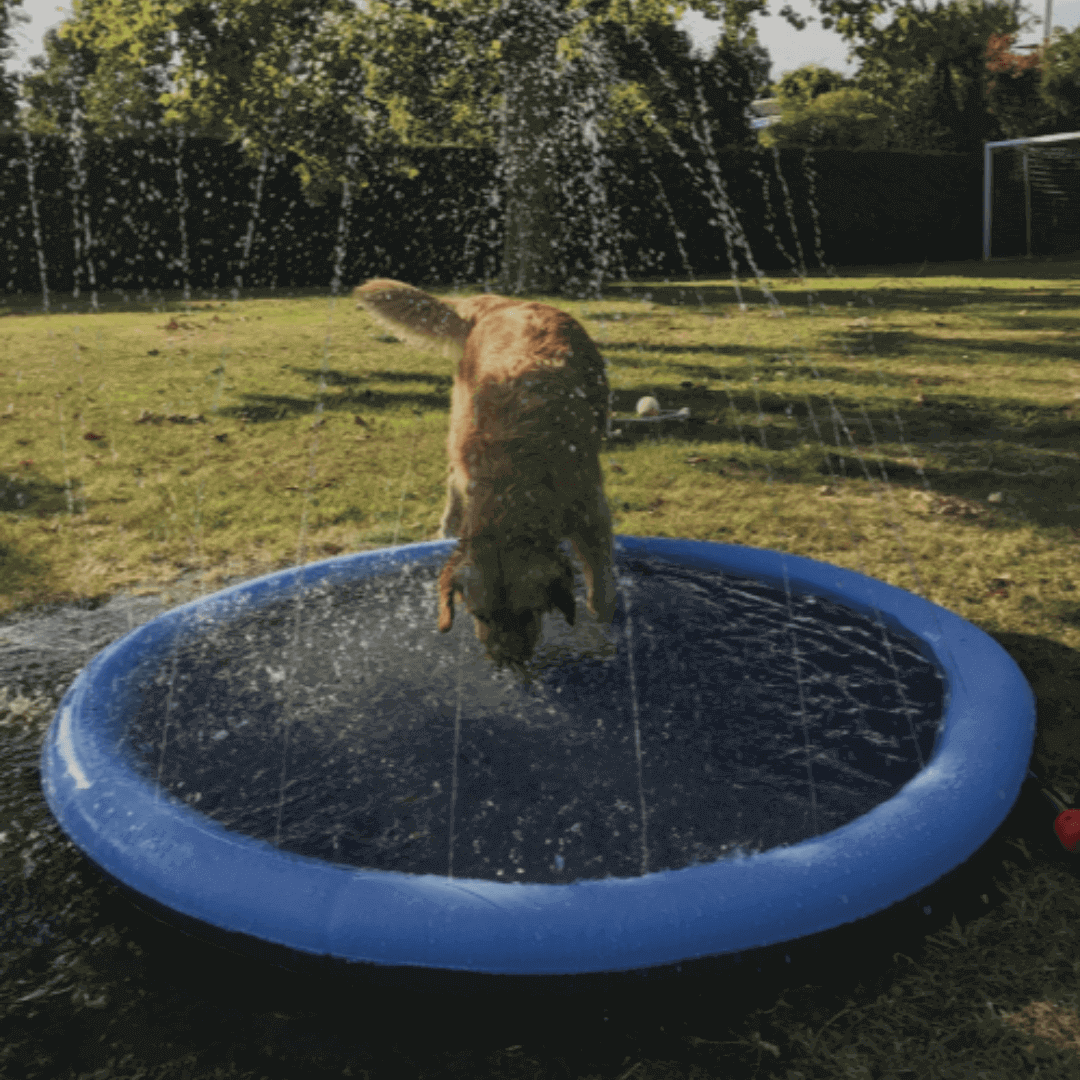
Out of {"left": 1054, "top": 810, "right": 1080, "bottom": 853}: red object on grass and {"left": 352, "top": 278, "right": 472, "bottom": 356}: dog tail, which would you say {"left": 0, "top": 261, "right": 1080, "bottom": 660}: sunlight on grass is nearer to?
{"left": 352, "top": 278, "right": 472, "bottom": 356}: dog tail

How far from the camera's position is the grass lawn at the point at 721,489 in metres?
2.15

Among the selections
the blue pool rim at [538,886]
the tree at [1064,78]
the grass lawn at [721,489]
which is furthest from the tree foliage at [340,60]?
the tree at [1064,78]

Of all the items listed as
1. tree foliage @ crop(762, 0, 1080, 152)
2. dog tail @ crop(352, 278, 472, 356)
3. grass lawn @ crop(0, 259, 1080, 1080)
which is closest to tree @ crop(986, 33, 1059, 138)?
tree foliage @ crop(762, 0, 1080, 152)

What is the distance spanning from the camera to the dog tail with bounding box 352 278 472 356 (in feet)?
16.8

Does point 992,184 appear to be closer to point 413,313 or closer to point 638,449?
point 638,449

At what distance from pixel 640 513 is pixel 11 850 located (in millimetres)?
4147

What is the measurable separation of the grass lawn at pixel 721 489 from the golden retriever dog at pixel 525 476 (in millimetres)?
1306

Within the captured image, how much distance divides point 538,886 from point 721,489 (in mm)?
4602

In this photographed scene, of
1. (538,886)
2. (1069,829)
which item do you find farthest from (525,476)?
(1069,829)

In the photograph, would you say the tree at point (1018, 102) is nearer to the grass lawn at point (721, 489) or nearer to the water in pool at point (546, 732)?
the grass lawn at point (721, 489)

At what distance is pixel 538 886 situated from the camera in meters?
2.27

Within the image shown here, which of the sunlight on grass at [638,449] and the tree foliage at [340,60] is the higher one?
the tree foliage at [340,60]

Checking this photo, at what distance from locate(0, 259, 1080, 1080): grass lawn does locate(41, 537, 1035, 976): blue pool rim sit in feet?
0.66

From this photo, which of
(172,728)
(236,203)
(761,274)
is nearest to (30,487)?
(172,728)
